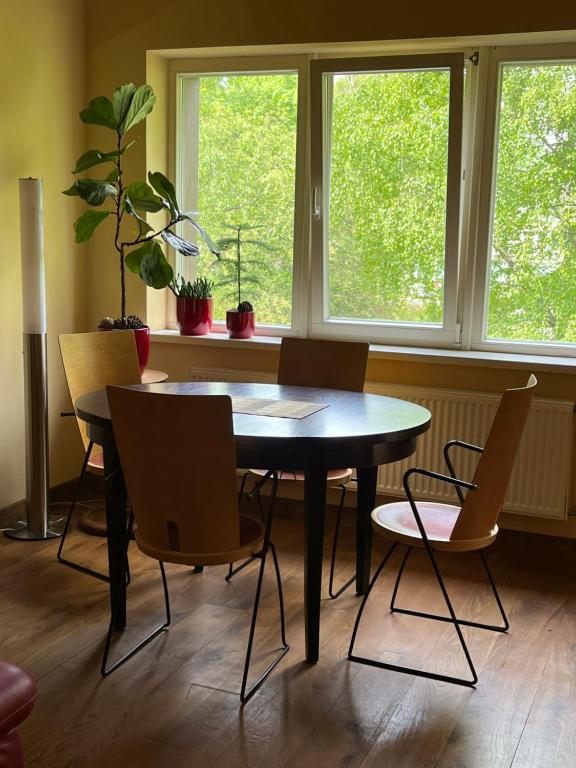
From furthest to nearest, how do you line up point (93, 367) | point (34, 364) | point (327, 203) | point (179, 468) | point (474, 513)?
point (327, 203)
point (34, 364)
point (93, 367)
point (474, 513)
point (179, 468)

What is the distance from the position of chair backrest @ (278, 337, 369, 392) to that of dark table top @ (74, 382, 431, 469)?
1.49ft

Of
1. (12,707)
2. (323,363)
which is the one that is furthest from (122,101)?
(12,707)

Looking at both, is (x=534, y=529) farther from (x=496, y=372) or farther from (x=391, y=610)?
(x=391, y=610)

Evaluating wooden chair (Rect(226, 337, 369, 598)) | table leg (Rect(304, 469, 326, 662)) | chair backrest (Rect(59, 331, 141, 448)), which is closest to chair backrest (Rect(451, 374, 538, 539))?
table leg (Rect(304, 469, 326, 662))

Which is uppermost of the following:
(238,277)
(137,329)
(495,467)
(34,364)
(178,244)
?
(178,244)

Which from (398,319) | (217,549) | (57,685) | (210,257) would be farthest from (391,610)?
(210,257)

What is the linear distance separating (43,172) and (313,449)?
262 centimetres

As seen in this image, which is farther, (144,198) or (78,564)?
(144,198)

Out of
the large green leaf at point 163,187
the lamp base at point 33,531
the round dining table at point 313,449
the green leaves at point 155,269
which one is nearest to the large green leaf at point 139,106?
the large green leaf at point 163,187

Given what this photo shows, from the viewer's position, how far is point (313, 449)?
2893 millimetres

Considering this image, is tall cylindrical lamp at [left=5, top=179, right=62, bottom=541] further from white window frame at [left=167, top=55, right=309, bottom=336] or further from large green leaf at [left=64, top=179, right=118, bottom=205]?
white window frame at [left=167, top=55, right=309, bottom=336]

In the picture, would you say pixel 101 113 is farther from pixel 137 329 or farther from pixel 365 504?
pixel 365 504

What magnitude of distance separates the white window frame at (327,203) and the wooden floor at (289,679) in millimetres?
1263

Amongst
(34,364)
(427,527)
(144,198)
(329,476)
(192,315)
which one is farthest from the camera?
(192,315)
